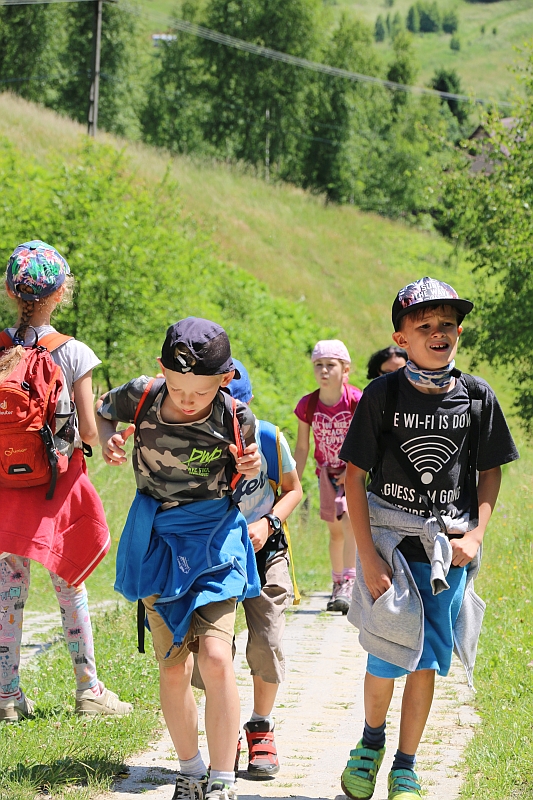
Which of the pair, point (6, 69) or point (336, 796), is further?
point (6, 69)

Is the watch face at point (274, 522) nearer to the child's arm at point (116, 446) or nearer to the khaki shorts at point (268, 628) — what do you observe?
the khaki shorts at point (268, 628)

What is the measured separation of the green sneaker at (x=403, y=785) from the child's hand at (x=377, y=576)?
636mm

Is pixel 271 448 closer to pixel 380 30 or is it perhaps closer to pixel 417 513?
pixel 417 513

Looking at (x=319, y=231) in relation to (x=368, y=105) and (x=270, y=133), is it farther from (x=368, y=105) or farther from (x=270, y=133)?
(x=368, y=105)

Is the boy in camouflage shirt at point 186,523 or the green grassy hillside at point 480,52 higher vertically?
the green grassy hillside at point 480,52

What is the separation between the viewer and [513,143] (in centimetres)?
2031

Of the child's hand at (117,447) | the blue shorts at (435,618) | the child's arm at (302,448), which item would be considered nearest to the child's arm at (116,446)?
the child's hand at (117,447)

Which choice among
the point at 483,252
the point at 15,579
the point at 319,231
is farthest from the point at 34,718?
the point at 319,231

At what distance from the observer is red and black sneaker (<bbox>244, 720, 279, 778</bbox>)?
393cm

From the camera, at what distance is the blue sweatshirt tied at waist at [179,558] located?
134 inches

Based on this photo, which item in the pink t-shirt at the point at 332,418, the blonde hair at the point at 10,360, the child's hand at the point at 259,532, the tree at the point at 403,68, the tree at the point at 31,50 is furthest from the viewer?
the tree at the point at 403,68

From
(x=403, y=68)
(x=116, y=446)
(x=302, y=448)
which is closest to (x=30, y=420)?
(x=116, y=446)

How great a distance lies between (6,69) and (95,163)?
45996 mm

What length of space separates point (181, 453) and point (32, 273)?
1.37m
